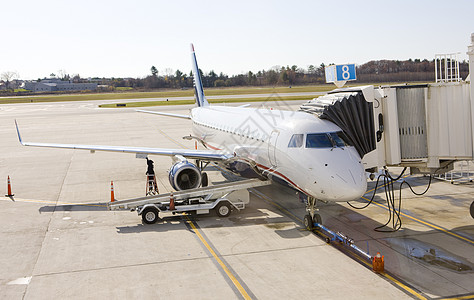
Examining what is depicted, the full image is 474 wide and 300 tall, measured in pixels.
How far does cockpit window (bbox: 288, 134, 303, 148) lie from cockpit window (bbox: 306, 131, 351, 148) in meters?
0.25

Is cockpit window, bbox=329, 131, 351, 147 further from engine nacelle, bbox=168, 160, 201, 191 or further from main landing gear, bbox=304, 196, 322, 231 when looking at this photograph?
engine nacelle, bbox=168, 160, 201, 191

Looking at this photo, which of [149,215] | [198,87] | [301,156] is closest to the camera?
[301,156]

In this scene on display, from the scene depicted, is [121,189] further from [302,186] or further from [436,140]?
[436,140]

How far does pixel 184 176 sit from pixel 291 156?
670 cm

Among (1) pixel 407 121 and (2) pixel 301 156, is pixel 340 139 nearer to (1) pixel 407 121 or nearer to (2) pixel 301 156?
(2) pixel 301 156

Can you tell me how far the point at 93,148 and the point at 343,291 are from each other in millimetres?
15924

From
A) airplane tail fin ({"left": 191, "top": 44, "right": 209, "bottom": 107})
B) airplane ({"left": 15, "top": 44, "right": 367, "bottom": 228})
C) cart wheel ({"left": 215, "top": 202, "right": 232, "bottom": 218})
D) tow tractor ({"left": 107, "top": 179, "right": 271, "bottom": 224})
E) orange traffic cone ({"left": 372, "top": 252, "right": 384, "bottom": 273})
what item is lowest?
orange traffic cone ({"left": 372, "top": 252, "right": 384, "bottom": 273})

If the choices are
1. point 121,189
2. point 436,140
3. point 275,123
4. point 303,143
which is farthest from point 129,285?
point 121,189

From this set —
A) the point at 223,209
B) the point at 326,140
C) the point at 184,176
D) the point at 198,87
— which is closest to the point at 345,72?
the point at 198,87

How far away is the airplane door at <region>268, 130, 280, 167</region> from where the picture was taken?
55.1ft

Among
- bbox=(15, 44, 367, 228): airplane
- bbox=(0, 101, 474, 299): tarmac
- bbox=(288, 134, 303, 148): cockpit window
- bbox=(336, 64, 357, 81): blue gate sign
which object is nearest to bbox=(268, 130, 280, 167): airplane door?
bbox=(15, 44, 367, 228): airplane

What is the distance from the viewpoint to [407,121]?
53.1 feet

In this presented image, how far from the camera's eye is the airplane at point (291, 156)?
1437 centimetres

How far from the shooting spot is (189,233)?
16.3 metres
